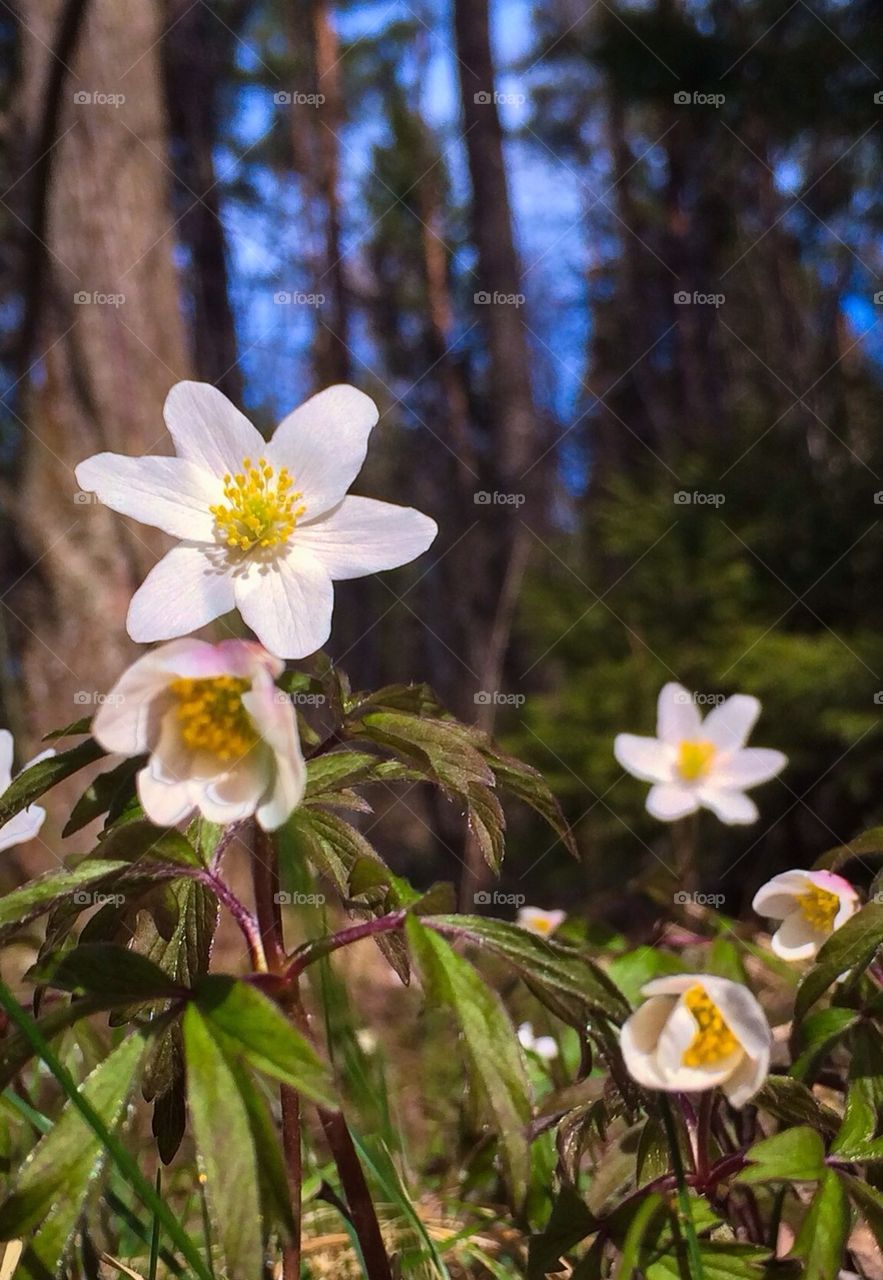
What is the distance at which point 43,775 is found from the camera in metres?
0.71

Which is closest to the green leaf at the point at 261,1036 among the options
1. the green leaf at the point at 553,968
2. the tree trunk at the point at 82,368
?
the green leaf at the point at 553,968

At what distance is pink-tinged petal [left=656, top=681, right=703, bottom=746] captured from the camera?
Answer: 1873 mm

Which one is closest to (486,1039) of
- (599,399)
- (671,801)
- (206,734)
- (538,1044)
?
(206,734)

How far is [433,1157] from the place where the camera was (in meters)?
1.45

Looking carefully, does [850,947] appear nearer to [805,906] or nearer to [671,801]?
[805,906]

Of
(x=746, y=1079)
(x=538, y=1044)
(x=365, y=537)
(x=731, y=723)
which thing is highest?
(x=365, y=537)

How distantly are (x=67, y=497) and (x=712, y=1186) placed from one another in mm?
2373

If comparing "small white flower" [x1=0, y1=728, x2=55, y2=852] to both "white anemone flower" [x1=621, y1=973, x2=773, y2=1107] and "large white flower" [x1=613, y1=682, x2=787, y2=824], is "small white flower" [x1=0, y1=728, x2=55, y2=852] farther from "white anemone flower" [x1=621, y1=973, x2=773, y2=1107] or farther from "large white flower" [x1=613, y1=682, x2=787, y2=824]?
"large white flower" [x1=613, y1=682, x2=787, y2=824]

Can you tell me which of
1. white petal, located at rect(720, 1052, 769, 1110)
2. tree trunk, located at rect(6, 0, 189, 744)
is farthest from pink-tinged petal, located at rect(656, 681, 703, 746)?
tree trunk, located at rect(6, 0, 189, 744)

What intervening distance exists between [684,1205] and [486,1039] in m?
0.18

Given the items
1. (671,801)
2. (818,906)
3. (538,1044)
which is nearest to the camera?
(818,906)

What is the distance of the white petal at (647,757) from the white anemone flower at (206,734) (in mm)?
1345

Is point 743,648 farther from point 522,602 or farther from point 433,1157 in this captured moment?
point 433,1157

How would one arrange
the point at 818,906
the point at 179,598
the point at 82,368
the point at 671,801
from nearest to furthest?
the point at 179,598
the point at 818,906
the point at 671,801
the point at 82,368
